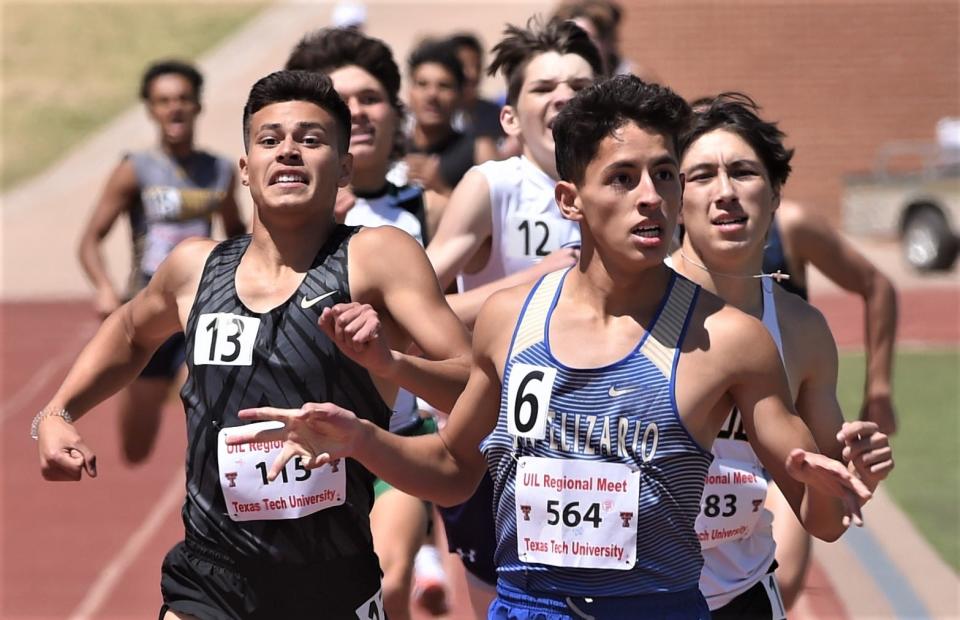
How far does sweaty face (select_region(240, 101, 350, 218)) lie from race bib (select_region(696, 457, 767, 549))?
48.3 inches

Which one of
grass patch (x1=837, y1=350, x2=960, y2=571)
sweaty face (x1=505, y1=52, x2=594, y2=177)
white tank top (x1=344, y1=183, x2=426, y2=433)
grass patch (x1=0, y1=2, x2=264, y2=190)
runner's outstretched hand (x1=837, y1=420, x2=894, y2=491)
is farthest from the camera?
grass patch (x1=0, y1=2, x2=264, y2=190)

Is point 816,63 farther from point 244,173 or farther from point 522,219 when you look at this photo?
point 244,173

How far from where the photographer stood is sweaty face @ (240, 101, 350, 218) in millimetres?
4281

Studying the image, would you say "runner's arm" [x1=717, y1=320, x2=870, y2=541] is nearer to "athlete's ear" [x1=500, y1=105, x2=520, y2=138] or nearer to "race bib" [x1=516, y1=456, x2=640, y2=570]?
"race bib" [x1=516, y1=456, x2=640, y2=570]

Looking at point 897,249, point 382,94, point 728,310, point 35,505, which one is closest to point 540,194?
point 382,94

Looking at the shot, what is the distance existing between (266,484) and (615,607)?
95cm

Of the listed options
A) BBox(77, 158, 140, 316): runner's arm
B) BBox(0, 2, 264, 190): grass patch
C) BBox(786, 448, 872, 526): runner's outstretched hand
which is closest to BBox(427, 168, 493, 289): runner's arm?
BBox(786, 448, 872, 526): runner's outstretched hand

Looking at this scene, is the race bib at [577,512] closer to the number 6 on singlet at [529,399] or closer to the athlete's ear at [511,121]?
the number 6 on singlet at [529,399]

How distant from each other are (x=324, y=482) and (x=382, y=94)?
2204 mm

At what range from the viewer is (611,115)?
382 centimetres

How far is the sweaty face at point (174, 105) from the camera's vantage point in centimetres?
967

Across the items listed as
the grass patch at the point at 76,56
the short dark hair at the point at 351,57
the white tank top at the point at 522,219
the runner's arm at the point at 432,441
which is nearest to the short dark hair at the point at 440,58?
the short dark hair at the point at 351,57

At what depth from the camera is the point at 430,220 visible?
6.52 metres

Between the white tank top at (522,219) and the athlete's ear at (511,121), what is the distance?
0.22 meters
